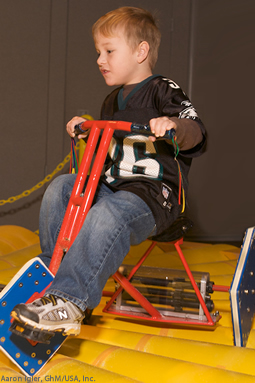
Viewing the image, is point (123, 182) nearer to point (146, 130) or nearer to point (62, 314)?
point (146, 130)

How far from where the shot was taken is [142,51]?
162 cm

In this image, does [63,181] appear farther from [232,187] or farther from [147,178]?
[232,187]

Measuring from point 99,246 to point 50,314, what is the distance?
219 mm

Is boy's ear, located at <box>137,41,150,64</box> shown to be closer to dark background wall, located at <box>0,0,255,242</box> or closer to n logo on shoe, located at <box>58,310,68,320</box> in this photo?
n logo on shoe, located at <box>58,310,68,320</box>

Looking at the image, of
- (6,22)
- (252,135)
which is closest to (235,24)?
(252,135)

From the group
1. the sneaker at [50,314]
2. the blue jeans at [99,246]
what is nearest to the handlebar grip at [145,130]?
the blue jeans at [99,246]

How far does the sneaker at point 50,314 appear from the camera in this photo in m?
1.00

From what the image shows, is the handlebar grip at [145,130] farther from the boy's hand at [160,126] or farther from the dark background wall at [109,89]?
the dark background wall at [109,89]

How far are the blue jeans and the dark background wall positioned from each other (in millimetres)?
2926

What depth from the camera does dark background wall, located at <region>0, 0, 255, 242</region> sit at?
13.3ft

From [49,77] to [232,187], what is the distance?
236 cm

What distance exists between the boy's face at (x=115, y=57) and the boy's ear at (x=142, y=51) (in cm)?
1

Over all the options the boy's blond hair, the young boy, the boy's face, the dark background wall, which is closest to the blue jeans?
the young boy

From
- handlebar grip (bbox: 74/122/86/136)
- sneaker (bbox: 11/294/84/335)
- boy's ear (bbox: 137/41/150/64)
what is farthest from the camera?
boy's ear (bbox: 137/41/150/64)
